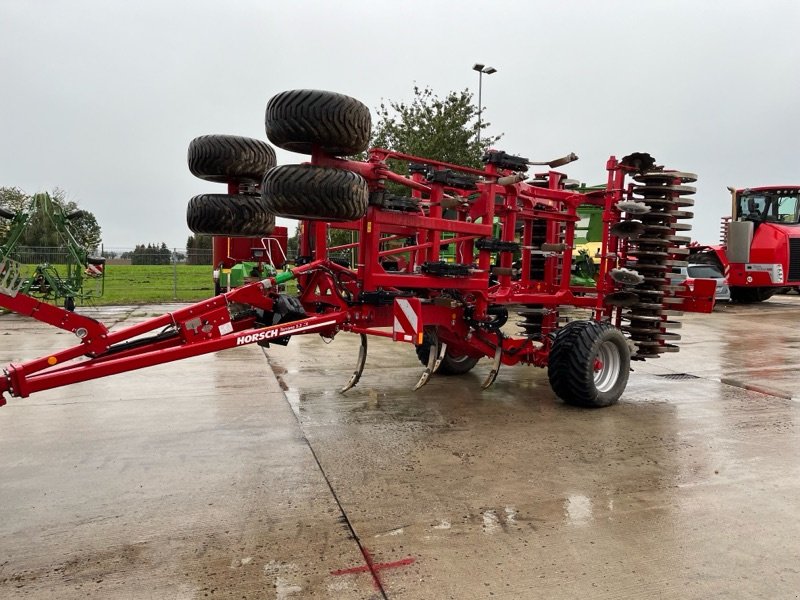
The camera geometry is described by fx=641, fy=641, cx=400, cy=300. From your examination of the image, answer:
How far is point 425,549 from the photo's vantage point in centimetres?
322

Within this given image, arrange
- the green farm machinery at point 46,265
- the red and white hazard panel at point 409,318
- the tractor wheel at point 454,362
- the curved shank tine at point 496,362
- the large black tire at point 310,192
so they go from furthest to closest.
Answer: the green farm machinery at point 46,265, the tractor wheel at point 454,362, the curved shank tine at point 496,362, the red and white hazard panel at point 409,318, the large black tire at point 310,192

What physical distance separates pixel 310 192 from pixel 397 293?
1.54 metres

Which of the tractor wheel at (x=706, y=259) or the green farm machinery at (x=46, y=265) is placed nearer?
the green farm machinery at (x=46, y=265)

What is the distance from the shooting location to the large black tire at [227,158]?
512 cm

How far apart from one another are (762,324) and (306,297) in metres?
12.1

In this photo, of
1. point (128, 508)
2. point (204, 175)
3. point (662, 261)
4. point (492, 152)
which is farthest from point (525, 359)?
point (128, 508)

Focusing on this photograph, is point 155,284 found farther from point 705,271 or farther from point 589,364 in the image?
point 589,364

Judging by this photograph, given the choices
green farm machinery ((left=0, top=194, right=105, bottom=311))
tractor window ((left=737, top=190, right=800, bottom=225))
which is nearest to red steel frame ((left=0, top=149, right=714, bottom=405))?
green farm machinery ((left=0, top=194, right=105, bottom=311))

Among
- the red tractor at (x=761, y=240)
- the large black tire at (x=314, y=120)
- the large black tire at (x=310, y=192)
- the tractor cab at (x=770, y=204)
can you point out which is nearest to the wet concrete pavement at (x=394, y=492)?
the large black tire at (x=310, y=192)

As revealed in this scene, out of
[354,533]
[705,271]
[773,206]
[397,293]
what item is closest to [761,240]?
[773,206]

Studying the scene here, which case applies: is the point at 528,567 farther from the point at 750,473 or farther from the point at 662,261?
the point at 662,261

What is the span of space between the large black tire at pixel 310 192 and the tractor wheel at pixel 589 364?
2.65 meters

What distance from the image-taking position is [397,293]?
552 cm

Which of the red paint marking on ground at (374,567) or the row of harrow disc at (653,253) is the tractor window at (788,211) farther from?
the red paint marking on ground at (374,567)
